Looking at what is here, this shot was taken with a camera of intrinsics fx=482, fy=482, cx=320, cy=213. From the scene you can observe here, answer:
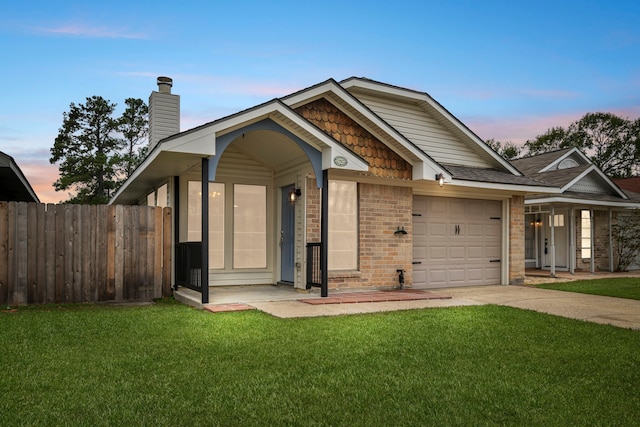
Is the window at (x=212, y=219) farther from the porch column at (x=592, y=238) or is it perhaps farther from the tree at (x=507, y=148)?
the tree at (x=507, y=148)

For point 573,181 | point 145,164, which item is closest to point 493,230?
point 573,181

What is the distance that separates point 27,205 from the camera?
8.22m

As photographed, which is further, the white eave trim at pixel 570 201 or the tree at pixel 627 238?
the tree at pixel 627 238

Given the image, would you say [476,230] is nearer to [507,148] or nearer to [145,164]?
[145,164]

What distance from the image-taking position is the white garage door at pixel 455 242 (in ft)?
38.4

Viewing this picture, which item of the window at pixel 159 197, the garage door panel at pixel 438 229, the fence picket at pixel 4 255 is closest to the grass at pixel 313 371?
the fence picket at pixel 4 255

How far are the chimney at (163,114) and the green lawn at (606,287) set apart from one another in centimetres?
1036

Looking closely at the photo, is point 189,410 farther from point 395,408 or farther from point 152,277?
point 152,277

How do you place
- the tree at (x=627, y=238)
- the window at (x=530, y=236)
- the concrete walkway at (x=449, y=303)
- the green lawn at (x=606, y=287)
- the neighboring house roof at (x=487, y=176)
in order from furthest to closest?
1. the window at (x=530, y=236)
2. the tree at (x=627, y=238)
3. the neighboring house roof at (x=487, y=176)
4. the green lawn at (x=606, y=287)
5. the concrete walkway at (x=449, y=303)

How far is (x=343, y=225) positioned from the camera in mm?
10453

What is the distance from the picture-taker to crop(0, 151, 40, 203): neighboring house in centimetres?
904

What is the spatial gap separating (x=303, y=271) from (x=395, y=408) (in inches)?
252

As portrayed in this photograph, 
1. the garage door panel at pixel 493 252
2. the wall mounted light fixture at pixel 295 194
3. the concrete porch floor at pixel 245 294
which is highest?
the wall mounted light fixture at pixel 295 194

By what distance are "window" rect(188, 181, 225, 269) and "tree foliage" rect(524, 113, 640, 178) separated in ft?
131
